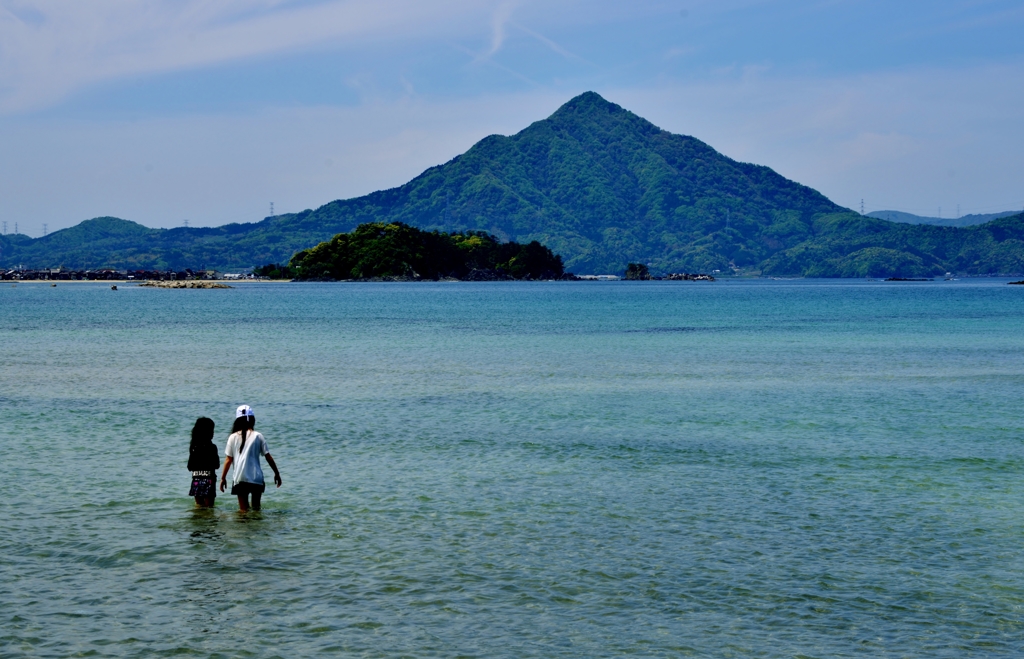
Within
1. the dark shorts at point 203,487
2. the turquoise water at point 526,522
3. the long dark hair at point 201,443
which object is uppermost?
the long dark hair at point 201,443

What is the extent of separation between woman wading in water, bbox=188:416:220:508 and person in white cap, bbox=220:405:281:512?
362mm

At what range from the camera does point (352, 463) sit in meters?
24.5

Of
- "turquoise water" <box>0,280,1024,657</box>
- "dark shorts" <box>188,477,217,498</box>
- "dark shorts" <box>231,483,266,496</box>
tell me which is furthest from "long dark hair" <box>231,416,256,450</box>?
"turquoise water" <box>0,280,1024,657</box>

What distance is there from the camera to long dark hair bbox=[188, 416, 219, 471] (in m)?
18.2

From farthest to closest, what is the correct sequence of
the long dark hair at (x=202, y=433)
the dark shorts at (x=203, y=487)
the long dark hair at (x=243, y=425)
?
the dark shorts at (x=203, y=487), the long dark hair at (x=202, y=433), the long dark hair at (x=243, y=425)

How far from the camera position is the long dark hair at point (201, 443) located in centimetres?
1816

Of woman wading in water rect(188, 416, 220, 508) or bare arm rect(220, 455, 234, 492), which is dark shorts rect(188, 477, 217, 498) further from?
bare arm rect(220, 455, 234, 492)

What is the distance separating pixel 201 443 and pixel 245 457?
2.99 ft

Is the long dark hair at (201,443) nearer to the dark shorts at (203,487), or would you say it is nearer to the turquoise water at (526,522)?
the dark shorts at (203,487)

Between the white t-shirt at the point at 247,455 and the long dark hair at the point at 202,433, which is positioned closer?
the white t-shirt at the point at 247,455

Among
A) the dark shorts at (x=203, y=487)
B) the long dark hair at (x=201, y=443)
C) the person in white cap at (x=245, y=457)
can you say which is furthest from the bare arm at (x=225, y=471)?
the dark shorts at (x=203, y=487)

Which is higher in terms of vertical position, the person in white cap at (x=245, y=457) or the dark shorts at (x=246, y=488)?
the person in white cap at (x=245, y=457)

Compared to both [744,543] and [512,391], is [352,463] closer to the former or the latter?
[744,543]

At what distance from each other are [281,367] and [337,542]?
37.0 meters
